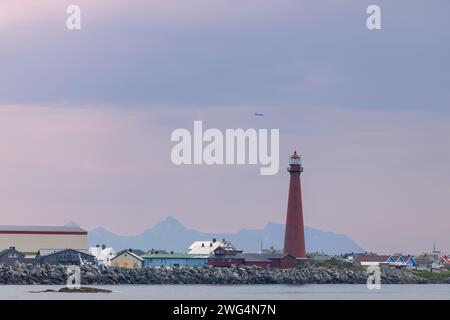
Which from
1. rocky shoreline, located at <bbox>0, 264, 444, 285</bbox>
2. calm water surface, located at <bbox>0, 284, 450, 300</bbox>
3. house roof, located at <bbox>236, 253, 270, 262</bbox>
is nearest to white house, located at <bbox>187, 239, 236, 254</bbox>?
house roof, located at <bbox>236, 253, 270, 262</bbox>

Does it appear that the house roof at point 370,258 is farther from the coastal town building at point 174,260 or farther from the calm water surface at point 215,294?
the calm water surface at point 215,294

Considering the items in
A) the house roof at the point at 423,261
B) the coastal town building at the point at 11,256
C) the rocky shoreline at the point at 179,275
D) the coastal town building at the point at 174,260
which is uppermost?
the coastal town building at the point at 11,256

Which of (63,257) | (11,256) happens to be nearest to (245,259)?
(63,257)

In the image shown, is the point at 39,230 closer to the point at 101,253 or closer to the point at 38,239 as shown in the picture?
the point at 38,239

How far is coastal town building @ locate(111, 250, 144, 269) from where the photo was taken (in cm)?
11481

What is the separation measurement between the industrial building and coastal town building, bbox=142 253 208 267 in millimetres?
6524

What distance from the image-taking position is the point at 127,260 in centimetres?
11550

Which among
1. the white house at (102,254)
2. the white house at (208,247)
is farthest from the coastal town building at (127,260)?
the white house at (208,247)

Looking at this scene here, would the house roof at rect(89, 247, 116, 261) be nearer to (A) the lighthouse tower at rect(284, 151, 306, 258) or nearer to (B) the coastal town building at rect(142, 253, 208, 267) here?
(B) the coastal town building at rect(142, 253, 208, 267)

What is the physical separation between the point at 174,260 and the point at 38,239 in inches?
538

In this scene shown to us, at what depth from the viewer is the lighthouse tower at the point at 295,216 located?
96.9 metres

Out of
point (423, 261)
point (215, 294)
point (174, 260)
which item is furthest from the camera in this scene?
point (423, 261)

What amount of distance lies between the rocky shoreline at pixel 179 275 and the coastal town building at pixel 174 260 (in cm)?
1038
